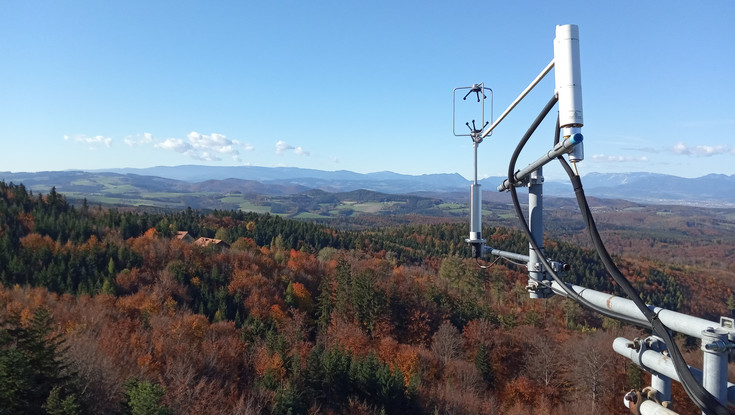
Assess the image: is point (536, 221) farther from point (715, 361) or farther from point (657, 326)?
point (715, 361)

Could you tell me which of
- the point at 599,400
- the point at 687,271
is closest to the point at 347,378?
the point at 599,400

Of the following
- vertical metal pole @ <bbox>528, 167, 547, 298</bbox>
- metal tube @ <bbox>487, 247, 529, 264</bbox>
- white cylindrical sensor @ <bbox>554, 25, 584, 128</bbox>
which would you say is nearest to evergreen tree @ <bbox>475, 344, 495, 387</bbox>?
metal tube @ <bbox>487, 247, 529, 264</bbox>

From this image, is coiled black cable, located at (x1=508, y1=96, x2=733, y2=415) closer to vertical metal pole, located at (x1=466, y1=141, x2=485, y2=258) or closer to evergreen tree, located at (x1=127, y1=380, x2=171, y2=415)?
vertical metal pole, located at (x1=466, y1=141, x2=485, y2=258)

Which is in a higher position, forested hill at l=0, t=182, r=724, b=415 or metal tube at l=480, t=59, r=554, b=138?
metal tube at l=480, t=59, r=554, b=138

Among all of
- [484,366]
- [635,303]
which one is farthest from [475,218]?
[484,366]

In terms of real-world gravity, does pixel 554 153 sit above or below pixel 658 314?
above

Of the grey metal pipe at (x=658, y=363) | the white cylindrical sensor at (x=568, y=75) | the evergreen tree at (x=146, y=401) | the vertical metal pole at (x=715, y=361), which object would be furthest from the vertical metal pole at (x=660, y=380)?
the evergreen tree at (x=146, y=401)
